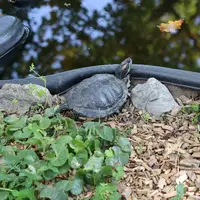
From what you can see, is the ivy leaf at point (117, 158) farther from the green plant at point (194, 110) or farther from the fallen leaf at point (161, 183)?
the green plant at point (194, 110)

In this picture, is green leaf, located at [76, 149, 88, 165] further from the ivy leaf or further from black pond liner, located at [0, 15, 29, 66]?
black pond liner, located at [0, 15, 29, 66]

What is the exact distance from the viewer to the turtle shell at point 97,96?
Answer: 6.99 ft

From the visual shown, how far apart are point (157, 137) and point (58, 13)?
5.10ft

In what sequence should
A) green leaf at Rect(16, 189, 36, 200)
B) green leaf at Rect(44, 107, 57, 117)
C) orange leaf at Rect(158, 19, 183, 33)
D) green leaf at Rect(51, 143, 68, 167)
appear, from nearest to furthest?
1. green leaf at Rect(16, 189, 36, 200)
2. green leaf at Rect(51, 143, 68, 167)
3. green leaf at Rect(44, 107, 57, 117)
4. orange leaf at Rect(158, 19, 183, 33)

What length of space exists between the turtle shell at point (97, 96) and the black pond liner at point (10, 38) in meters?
0.68

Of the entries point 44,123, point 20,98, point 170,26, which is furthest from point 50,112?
point 170,26

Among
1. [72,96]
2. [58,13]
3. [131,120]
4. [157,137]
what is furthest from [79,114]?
[58,13]

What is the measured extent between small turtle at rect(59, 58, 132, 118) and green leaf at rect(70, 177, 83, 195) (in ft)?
1.90

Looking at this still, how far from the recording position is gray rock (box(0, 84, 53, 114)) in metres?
2.16

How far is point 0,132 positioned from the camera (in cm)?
188

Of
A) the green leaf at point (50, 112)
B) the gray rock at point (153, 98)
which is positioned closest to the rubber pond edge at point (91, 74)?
the gray rock at point (153, 98)

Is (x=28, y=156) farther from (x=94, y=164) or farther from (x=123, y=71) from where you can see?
(x=123, y=71)

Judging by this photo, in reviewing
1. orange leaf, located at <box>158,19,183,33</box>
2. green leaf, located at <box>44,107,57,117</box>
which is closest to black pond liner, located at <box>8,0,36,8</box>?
orange leaf, located at <box>158,19,183,33</box>

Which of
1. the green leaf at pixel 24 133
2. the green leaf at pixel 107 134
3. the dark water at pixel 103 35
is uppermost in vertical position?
the green leaf at pixel 107 134
